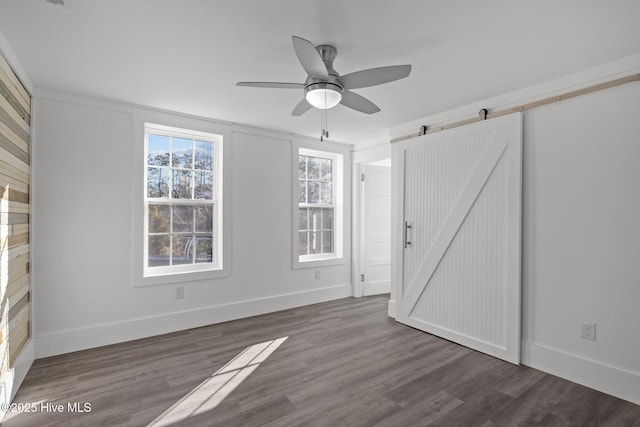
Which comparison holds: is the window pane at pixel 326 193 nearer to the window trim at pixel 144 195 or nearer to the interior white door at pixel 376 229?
the interior white door at pixel 376 229

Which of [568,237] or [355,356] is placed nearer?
[568,237]

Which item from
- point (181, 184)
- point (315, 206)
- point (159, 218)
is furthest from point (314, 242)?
point (159, 218)

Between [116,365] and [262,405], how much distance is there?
145cm

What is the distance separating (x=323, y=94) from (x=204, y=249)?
8.47 ft

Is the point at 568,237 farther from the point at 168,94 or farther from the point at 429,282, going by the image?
the point at 168,94

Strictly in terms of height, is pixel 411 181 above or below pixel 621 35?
below

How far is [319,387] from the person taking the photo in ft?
8.04

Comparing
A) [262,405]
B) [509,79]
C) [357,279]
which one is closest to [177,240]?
[262,405]

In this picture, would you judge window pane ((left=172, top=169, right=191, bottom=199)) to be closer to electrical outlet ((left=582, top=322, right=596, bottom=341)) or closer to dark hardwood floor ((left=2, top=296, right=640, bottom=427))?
dark hardwood floor ((left=2, top=296, right=640, bottom=427))

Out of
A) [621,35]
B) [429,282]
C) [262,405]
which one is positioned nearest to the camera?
[621,35]

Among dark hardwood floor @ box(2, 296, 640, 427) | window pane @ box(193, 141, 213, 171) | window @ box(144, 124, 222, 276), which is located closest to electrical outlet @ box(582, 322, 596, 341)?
dark hardwood floor @ box(2, 296, 640, 427)

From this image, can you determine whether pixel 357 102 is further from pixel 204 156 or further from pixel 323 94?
pixel 204 156

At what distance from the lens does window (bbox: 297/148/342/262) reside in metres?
4.78

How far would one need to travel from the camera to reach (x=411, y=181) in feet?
12.6
